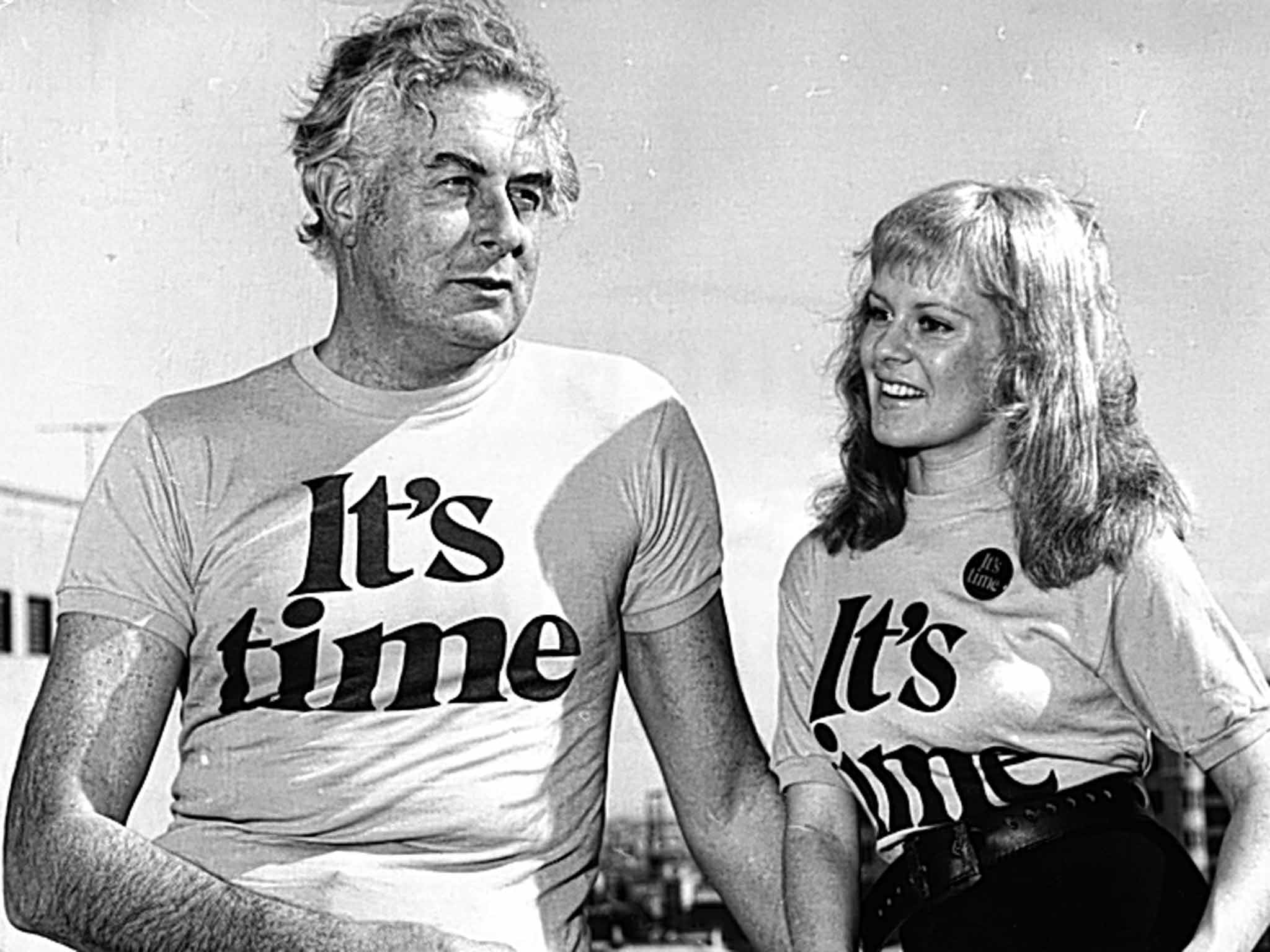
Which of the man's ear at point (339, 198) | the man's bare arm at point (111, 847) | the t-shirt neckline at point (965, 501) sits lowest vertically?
the man's bare arm at point (111, 847)

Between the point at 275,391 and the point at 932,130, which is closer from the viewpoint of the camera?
the point at 275,391

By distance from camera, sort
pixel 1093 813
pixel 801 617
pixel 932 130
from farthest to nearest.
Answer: pixel 932 130 < pixel 801 617 < pixel 1093 813

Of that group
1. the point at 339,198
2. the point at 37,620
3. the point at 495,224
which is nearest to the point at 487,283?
the point at 495,224

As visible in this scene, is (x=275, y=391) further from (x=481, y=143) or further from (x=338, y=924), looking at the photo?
(x=338, y=924)

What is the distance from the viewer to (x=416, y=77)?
6.73 ft

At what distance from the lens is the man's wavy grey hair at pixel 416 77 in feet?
6.73

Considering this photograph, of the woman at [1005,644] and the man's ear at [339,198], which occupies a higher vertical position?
the man's ear at [339,198]

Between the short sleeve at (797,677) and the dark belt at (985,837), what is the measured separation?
0.13 meters

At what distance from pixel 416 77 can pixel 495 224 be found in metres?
0.17

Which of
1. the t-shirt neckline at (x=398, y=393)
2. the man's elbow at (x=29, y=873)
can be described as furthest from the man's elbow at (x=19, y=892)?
the t-shirt neckline at (x=398, y=393)

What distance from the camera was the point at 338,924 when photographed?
6.19 ft

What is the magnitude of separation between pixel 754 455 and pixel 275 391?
612 mm

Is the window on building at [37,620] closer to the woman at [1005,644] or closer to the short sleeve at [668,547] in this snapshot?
the short sleeve at [668,547]

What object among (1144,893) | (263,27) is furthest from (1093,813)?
(263,27)
